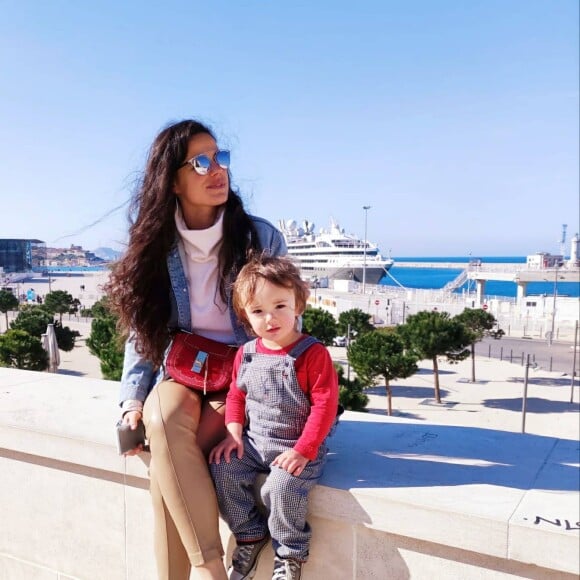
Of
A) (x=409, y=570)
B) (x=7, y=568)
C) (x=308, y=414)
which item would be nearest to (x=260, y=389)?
(x=308, y=414)

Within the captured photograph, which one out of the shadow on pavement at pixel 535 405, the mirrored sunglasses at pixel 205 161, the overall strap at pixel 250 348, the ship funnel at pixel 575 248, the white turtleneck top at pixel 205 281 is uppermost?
the ship funnel at pixel 575 248

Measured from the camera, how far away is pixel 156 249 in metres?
1.75

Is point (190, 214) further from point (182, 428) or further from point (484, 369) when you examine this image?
point (484, 369)

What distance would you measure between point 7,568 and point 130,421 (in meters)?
0.97

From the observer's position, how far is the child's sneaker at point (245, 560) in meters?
1.46

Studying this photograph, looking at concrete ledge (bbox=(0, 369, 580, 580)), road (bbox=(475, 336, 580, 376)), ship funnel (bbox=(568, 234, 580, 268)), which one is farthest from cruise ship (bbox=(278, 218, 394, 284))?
concrete ledge (bbox=(0, 369, 580, 580))

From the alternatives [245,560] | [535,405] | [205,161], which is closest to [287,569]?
[245,560]

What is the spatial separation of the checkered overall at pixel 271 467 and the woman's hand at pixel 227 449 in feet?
0.05

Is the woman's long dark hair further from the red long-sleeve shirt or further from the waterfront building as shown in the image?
the waterfront building

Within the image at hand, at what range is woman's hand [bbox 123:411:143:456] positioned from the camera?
1645 mm

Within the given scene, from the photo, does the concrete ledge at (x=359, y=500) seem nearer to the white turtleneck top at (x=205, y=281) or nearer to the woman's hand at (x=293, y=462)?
the woman's hand at (x=293, y=462)

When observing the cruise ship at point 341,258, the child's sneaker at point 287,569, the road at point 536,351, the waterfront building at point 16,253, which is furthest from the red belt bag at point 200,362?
the cruise ship at point 341,258

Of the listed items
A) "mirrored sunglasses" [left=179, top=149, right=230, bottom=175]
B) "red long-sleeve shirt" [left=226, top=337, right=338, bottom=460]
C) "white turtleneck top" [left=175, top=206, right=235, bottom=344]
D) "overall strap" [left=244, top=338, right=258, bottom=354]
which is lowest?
"red long-sleeve shirt" [left=226, top=337, right=338, bottom=460]

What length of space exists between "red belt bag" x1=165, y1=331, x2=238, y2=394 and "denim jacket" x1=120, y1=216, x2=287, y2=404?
0.22 ft
